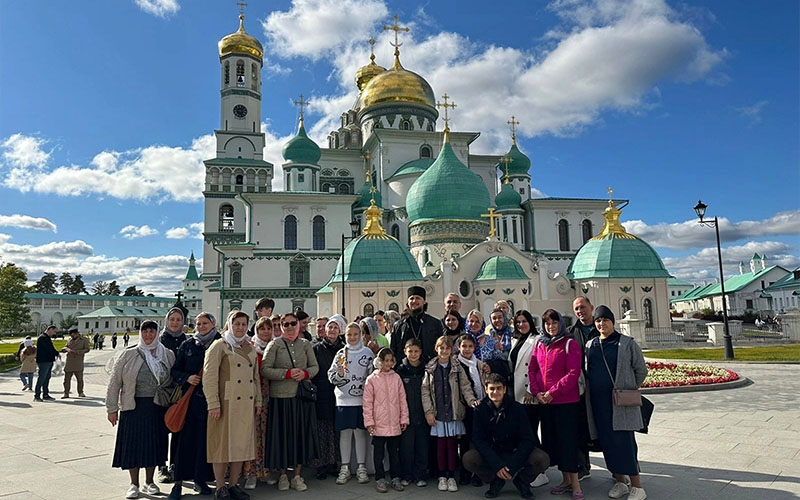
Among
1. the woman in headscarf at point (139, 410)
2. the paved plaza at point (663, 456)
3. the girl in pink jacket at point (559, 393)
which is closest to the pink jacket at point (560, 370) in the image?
the girl in pink jacket at point (559, 393)

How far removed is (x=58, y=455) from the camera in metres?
7.40

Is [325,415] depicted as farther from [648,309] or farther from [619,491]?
[648,309]

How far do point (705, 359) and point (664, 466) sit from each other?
13379 millimetres

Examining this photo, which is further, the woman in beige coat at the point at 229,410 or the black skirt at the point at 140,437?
the black skirt at the point at 140,437

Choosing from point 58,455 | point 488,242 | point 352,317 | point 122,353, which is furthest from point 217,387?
point 488,242

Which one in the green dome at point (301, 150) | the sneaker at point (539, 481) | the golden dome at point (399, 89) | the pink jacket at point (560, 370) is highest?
the golden dome at point (399, 89)

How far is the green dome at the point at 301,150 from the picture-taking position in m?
40.9

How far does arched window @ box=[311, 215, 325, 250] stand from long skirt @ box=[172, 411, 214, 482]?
102 ft

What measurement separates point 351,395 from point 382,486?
1036 mm

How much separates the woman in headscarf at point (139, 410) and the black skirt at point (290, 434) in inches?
47.5

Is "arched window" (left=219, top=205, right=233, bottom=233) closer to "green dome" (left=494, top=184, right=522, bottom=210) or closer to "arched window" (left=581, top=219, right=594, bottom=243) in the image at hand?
"green dome" (left=494, top=184, right=522, bottom=210)

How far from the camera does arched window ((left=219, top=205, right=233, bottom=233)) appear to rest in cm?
4266

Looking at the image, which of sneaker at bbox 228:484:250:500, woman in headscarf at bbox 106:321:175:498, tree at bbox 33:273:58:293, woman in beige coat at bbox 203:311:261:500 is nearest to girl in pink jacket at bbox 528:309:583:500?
woman in beige coat at bbox 203:311:261:500

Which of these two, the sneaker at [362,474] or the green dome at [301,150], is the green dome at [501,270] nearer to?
the sneaker at [362,474]
